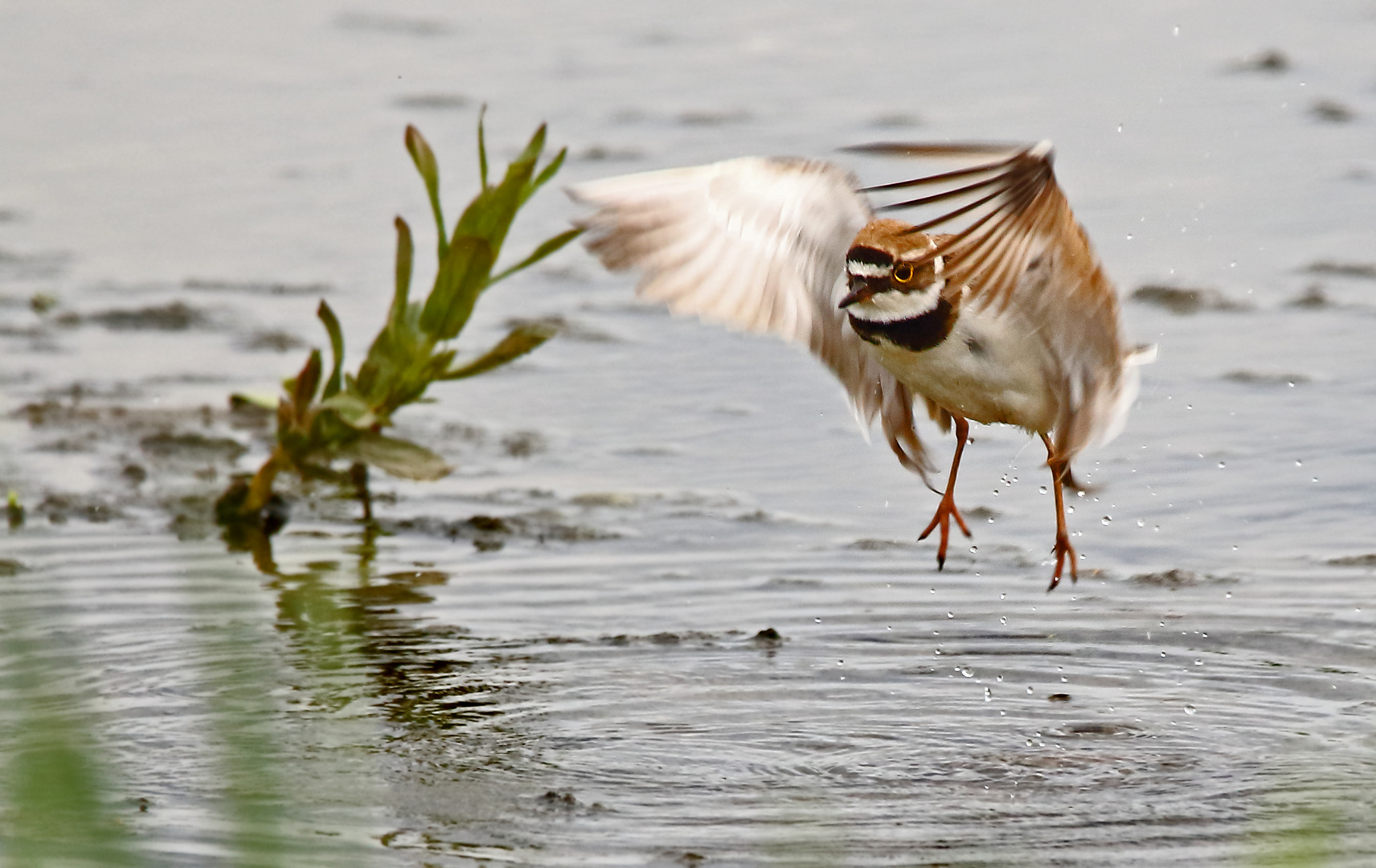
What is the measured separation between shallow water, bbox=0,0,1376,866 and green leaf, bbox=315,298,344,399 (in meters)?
0.49

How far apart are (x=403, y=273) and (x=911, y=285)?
1.63m

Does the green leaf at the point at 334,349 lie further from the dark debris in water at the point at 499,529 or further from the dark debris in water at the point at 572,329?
the dark debris in water at the point at 572,329

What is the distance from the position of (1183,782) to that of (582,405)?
3459 mm

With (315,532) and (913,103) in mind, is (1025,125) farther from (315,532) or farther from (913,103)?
(315,532)

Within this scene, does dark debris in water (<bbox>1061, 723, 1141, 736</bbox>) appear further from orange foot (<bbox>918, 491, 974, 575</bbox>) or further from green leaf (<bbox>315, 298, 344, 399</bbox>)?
green leaf (<bbox>315, 298, 344, 399</bbox>)

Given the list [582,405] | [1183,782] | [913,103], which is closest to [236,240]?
[582,405]

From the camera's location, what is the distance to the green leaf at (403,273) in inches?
217

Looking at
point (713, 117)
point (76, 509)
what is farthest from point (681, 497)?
point (713, 117)

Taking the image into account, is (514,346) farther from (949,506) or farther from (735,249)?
(949,506)

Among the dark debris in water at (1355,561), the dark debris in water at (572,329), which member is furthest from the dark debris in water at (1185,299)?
the dark debris in water at (1355,561)

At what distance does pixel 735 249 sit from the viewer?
195 inches

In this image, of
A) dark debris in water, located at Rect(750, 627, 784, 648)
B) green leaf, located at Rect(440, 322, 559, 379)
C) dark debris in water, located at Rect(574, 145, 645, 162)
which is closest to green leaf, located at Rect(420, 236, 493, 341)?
green leaf, located at Rect(440, 322, 559, 379)

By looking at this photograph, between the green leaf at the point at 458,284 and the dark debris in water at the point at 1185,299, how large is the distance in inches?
128

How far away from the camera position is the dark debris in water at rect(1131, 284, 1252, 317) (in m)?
7.81
